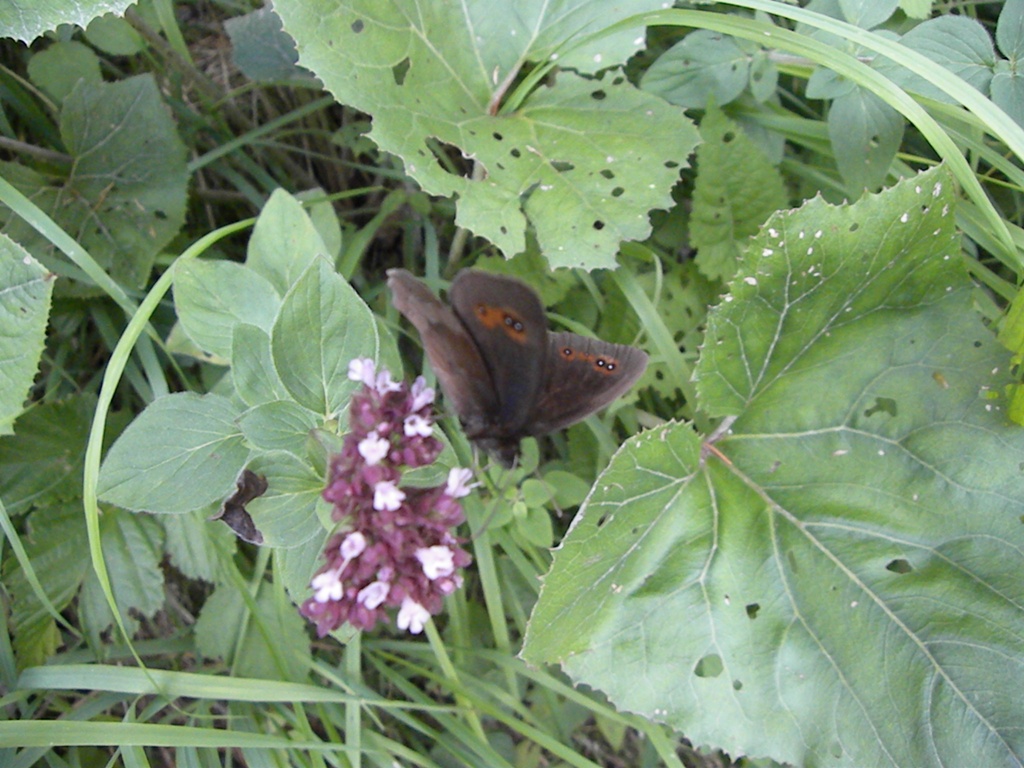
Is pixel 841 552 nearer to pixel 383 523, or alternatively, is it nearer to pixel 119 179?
pixel 383 523

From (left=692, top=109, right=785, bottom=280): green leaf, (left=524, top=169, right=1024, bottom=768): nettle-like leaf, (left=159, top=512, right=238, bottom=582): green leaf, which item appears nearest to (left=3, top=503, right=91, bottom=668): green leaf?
(left=159, top=512, right=238, bottom=582): green leaf

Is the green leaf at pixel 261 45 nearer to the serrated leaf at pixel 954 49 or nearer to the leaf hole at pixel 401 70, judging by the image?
the leaf hole at pixel 401 70

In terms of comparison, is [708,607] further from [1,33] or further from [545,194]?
[1,33]

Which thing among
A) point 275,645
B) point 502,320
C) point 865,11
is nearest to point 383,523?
point 502,320

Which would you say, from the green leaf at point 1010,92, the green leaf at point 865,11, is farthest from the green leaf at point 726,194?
the green leaf at point 1010,92

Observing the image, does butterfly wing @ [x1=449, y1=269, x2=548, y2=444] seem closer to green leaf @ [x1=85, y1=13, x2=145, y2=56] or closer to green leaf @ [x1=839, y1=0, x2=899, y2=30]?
green leaf @ [x1=839, y1=0, x2=899, y2=30]

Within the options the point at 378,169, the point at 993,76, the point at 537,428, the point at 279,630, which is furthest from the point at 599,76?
the point at 279,630
